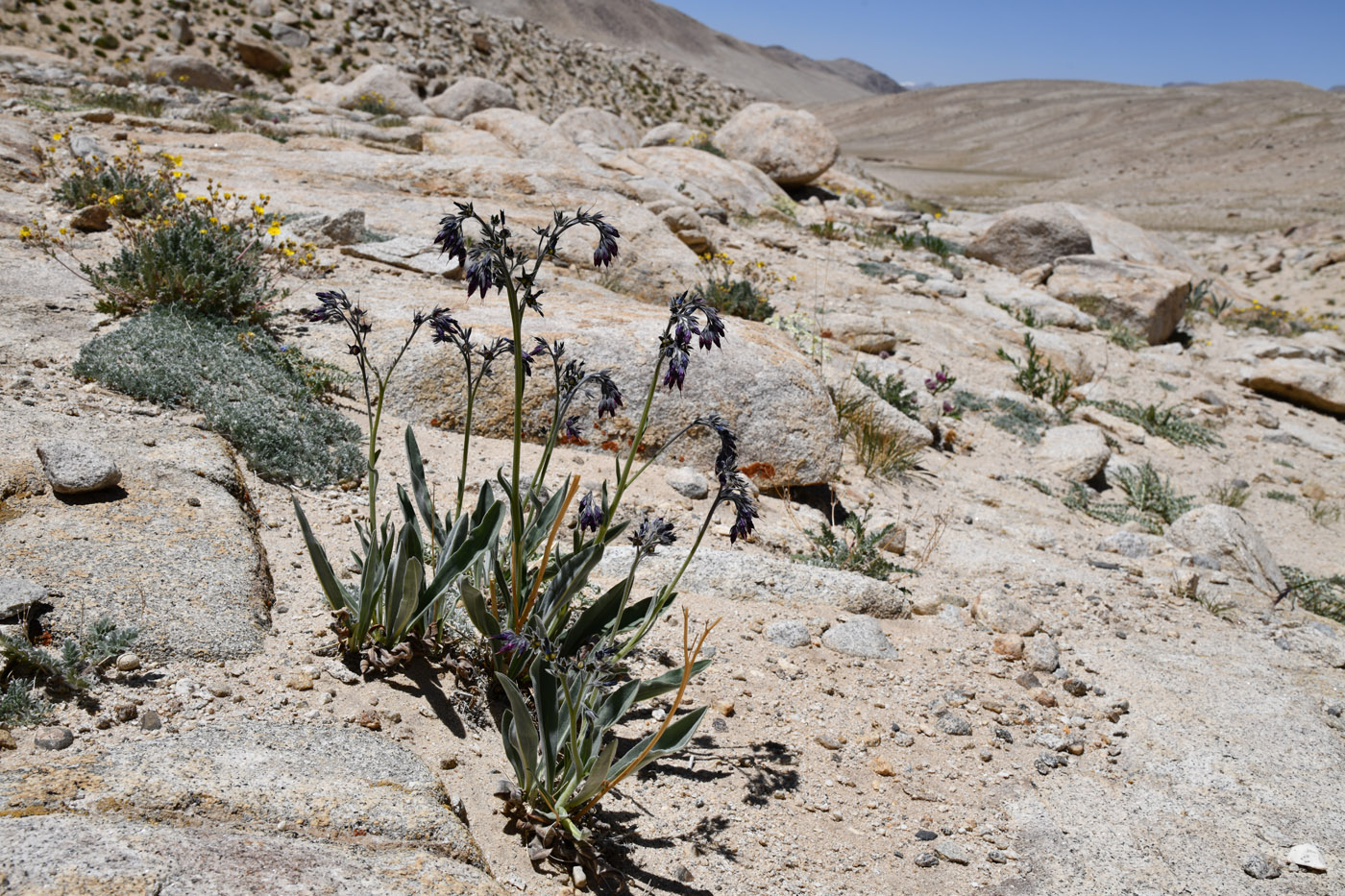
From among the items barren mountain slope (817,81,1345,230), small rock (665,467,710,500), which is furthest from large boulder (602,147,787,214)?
barren mountain slope (817,81,1345,230)

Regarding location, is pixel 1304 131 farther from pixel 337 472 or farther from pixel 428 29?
pixel 337 472

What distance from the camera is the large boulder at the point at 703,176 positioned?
530 inches

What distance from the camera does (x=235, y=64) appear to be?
25172 millimetres

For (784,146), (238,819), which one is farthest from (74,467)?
(784,146)

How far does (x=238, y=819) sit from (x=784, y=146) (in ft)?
53.9

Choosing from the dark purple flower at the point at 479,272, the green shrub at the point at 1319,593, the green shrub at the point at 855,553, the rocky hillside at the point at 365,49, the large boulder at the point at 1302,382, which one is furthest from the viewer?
the rocky hillside at the point at 365,49

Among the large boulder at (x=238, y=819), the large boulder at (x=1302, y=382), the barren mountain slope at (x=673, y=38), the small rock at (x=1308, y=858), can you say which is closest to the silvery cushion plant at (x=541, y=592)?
the large boulder at (x=238, y=819)

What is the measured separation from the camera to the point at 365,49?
28688mm

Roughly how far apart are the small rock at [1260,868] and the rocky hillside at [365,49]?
68.1ft

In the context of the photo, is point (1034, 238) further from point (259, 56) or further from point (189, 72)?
point (259, 56)

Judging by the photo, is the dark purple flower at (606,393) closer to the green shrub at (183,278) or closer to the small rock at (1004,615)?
the small rock at (1004,615)

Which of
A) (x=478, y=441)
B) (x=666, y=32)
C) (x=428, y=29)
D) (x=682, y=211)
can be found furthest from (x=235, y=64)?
(x=666, y=32)

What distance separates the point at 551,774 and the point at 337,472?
2385 millimetres

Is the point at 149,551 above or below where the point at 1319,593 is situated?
below
